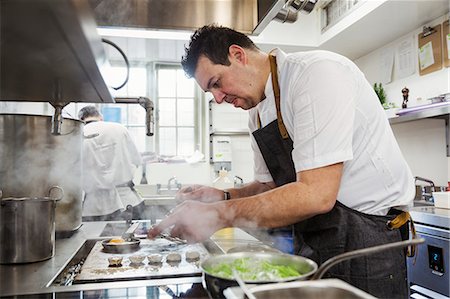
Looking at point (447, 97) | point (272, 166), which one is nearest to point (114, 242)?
point (272, 166)

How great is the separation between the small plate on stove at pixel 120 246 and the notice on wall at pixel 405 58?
2860 mm

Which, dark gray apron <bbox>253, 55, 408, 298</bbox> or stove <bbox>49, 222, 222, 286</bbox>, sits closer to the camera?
stove <bbox>49, 222, 222, 286</bbox>

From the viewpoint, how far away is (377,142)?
4.15 feet

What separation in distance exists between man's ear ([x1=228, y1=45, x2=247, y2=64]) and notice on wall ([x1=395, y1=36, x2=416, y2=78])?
7.99ft

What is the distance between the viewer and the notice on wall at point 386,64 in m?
3.62

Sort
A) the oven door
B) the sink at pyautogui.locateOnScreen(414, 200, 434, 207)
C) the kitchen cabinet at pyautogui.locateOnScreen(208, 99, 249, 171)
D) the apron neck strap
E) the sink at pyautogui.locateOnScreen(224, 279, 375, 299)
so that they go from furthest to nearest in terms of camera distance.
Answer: the kitchen cabinet at pyautogui.locateOnScreen(208, 99, 249, 171)
the sink at pyautogui.locateOnScreen(414, 200, 434, 207)
the oven door
the apron neck strap
the sink at pyautogui.locateOnScreen(224, 279, 375, 299)

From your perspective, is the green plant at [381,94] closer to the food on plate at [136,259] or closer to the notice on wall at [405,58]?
the notice on wall at [405,58]

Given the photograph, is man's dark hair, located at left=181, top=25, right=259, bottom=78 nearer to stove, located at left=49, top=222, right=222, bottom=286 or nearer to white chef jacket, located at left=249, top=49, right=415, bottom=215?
A: white chef jacket, located at left=249, top=49, right=415, bottom=215

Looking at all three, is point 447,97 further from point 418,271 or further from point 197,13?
point 197,13

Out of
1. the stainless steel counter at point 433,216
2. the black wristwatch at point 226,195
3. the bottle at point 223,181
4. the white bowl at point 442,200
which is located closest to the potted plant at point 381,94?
the white bowl at point 442,200

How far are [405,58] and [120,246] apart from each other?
303cm

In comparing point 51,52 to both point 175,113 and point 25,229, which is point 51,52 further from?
point 175,113

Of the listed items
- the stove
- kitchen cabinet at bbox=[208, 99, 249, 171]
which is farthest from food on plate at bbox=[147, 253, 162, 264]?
kitchen cabinet at bbox=[208, 99, 249, 171]

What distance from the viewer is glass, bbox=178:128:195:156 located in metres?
5.53
